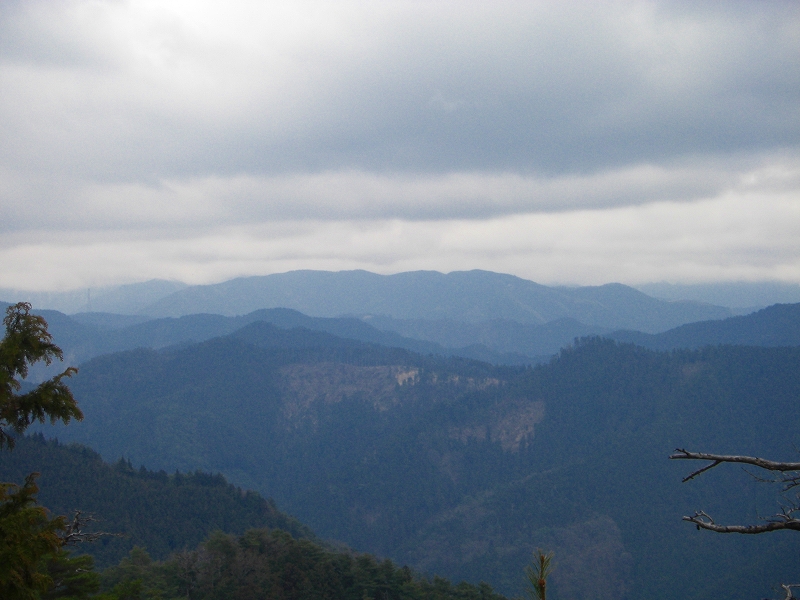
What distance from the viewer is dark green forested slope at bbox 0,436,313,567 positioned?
124m

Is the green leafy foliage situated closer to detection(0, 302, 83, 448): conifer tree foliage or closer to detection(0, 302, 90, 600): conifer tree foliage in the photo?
detection(0, 302, 90, 600): conifer tree foliage

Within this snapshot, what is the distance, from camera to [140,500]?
431ft

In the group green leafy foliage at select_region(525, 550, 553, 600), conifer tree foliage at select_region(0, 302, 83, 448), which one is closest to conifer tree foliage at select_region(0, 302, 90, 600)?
conifer tree foliage at select_region(0, 302, 83, 448)

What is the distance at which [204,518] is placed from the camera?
13175 cm

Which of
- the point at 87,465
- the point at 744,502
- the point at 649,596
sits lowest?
the point at 649,596

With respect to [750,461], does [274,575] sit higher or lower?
lower

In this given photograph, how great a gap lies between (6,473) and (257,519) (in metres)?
47.4

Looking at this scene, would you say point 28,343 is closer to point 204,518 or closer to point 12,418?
point 12,418

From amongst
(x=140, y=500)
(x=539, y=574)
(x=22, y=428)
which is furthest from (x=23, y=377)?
(x=140, y=500)

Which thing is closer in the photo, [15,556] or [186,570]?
[15,556]

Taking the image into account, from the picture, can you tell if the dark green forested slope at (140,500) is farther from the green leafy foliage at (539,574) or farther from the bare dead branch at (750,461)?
the bare dead branch at (750,461)

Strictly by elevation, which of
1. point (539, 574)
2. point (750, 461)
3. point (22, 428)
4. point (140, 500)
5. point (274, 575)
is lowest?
point (140, 500)

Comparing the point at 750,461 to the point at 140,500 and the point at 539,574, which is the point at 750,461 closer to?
the point at 539,574

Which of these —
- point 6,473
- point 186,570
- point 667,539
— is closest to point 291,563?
point 186,570
